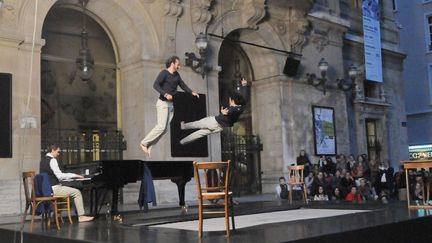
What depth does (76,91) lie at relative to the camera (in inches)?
535

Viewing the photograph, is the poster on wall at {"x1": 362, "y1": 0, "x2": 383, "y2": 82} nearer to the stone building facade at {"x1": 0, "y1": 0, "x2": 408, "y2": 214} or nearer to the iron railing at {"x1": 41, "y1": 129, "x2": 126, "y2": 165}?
the stone building facade at {"x1": 0, "y1": 0, "x2": 408, "y2": 214}

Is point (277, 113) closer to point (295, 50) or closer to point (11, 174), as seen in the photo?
point (295, 50)

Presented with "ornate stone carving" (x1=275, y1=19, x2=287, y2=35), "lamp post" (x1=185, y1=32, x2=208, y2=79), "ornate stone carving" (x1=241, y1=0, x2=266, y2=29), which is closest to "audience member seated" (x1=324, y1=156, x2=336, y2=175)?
"ornate stone carving" (x1=275, y1=19, x2=287, y2=35)

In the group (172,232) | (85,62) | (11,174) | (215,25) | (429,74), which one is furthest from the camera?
(429,74)

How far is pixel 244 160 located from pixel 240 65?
3353mm

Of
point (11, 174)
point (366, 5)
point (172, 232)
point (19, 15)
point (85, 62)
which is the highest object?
point (366, 5)

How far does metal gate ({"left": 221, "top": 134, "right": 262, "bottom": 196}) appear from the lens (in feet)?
51.7

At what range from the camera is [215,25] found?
14609mm

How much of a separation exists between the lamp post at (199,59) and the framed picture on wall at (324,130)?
523cm

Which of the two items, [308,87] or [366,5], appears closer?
[308,87]

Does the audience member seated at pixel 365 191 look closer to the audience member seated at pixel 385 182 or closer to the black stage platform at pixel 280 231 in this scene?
the audience member seated at pixel 385 182

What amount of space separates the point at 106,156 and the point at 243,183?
522 cm

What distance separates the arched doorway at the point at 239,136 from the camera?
15898 mm

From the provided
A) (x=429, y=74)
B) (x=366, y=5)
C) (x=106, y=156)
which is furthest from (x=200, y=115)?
(x=429, y=74)
